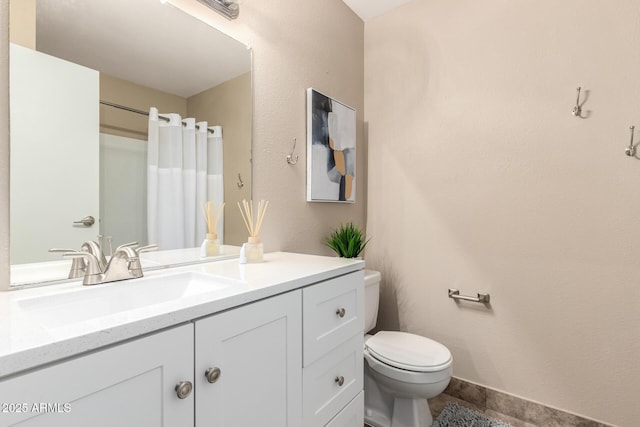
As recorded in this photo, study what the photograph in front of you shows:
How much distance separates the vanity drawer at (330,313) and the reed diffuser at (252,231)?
1.17ft

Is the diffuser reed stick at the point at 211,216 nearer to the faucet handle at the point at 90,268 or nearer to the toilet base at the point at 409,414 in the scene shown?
the faucet handle at the point at 90,268

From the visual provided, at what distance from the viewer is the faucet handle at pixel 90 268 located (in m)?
0.83

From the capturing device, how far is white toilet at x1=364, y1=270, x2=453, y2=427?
1.38 metres

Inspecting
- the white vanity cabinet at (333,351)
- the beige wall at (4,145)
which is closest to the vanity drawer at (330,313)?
the white vanity cabinet at (333,351)

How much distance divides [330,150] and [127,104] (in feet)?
3.49

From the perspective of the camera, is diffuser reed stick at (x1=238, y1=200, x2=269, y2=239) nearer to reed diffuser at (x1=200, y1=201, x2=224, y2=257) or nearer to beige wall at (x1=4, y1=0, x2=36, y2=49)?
reed diffuser at (x1=200, y1=201, x2=224, y2=257)

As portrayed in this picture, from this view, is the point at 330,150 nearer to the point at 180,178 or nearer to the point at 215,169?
the point at 215,169

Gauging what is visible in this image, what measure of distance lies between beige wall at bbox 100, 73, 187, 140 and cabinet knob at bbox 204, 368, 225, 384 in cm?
80

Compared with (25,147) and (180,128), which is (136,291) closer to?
(25,147)

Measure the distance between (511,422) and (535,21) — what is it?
2.13 m

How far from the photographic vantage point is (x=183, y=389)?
1.91 ft

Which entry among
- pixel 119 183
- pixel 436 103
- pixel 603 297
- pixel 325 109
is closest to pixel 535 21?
pixel 436 103

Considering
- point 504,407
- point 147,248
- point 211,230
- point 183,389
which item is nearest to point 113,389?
A: point 183,389

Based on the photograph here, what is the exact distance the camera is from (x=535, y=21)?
160cm
